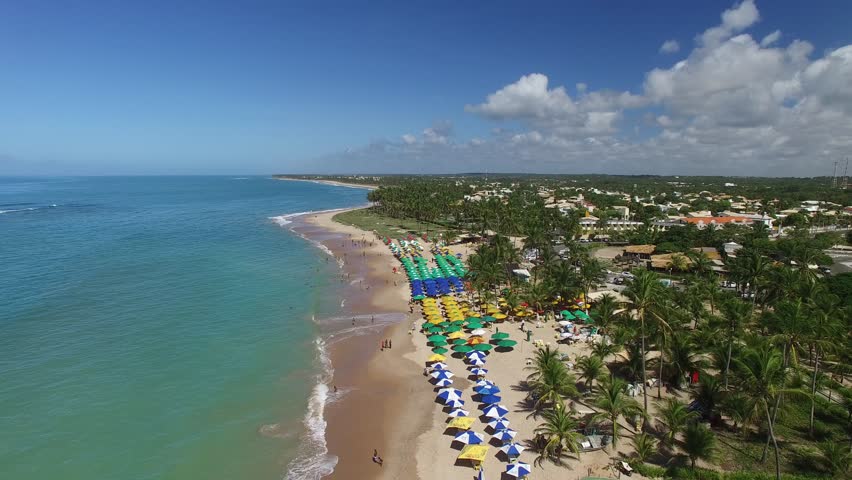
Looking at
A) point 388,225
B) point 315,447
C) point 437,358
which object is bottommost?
point 315,447

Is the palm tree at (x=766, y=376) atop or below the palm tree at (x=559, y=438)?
atop

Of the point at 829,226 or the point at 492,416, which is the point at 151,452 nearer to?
the point at 492,416

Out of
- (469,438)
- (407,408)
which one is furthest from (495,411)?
(407,408)

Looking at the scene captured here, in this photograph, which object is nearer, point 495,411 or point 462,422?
point 462,422

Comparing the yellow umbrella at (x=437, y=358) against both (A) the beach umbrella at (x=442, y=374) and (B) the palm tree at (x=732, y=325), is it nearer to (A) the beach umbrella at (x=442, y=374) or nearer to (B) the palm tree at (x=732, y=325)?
(A) the beach umbrella at (x=442, y=374)

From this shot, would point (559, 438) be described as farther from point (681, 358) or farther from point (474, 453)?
point (681, 358)

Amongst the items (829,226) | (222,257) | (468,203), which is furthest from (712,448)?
(829,226)

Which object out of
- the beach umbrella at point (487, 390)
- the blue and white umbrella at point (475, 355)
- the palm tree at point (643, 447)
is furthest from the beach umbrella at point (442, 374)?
the palm tree at point (643, 447)
